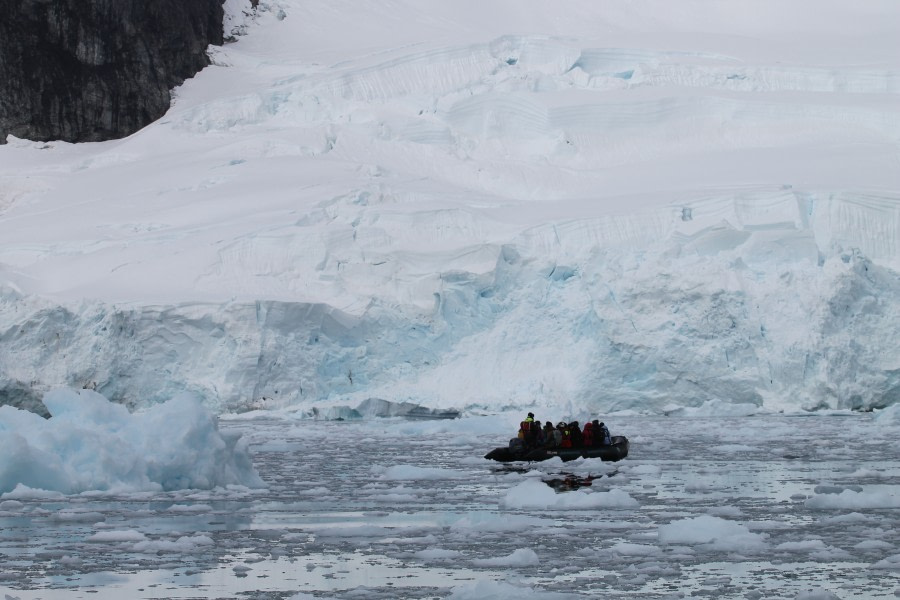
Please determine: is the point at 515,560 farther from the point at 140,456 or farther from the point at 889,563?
the point at 140,456

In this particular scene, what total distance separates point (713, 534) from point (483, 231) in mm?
21112

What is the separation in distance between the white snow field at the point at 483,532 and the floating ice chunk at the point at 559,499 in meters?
0.02

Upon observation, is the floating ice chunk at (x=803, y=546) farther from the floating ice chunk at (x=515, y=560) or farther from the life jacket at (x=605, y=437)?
the life jacket at (x=605, y=437)

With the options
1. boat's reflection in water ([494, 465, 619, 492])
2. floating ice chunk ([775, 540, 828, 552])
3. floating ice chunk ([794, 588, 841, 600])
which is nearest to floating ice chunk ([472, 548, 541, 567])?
floating ice chunk ([775, 540, 828, 552])

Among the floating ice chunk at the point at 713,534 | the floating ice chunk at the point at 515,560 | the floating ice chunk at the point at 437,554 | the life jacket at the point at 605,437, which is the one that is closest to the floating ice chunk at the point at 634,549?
the floating ice chunk at the point at 713,534

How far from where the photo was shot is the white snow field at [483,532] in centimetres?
727

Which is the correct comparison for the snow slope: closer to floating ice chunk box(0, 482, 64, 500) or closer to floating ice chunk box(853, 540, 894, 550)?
floating ice chunk box(0, 482, 64, 500)

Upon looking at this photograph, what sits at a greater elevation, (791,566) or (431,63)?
(431,63)

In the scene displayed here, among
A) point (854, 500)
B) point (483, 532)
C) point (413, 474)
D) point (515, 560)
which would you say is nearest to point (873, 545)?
point (854, 500)

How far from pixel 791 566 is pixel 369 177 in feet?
83.2

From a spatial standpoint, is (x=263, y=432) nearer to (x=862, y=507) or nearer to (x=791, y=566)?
(x=862, y=507)

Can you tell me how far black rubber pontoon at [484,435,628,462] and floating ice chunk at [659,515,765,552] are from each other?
6.46m

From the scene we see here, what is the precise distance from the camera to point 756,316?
1001 inches

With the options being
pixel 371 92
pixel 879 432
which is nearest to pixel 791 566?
pixel 879 432
